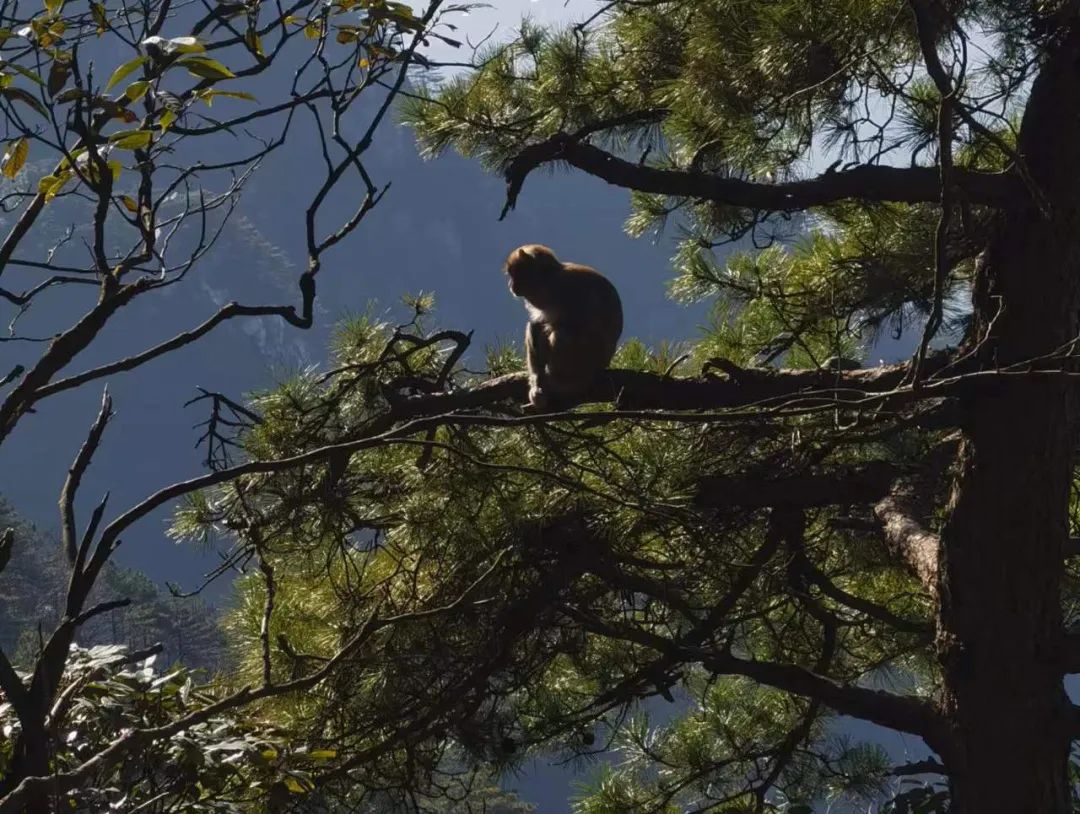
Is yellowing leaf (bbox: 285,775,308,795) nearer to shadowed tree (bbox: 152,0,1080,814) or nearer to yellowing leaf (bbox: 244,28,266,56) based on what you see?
shadowed tree (bbox: 152,0,1080,814)

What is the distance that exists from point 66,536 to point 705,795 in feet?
9.37

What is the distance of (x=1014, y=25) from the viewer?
2.89 metres

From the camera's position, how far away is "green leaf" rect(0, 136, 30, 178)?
1.41 m

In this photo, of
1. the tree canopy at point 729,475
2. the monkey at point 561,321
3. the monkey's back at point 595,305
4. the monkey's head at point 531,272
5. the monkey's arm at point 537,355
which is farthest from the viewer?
the monkey's head at point 531,272

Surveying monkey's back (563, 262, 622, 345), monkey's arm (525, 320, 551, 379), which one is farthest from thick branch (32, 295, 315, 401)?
monkey's back (563, 262, 622, 345)

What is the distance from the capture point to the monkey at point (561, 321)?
3866 mm

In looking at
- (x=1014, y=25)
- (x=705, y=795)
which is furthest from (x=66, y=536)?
(x=705, y=795)

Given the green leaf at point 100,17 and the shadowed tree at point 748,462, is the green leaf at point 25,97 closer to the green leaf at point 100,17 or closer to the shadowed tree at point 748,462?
the green leaf at point 100,17

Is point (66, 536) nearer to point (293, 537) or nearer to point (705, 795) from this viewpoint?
point (293, 537)

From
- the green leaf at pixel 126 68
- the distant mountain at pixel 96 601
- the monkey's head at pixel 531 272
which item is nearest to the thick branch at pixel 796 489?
the green leaf at pixel 126 68

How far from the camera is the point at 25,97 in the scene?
120cm

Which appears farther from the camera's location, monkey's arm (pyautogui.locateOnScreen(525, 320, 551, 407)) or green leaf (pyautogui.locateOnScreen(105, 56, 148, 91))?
monkey's arm (pyautogui.locateOnScreen(525, 320, 551, 407))

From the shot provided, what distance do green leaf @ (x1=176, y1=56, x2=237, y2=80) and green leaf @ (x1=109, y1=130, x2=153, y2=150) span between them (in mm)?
82

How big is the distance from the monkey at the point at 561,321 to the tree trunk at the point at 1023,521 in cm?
118
